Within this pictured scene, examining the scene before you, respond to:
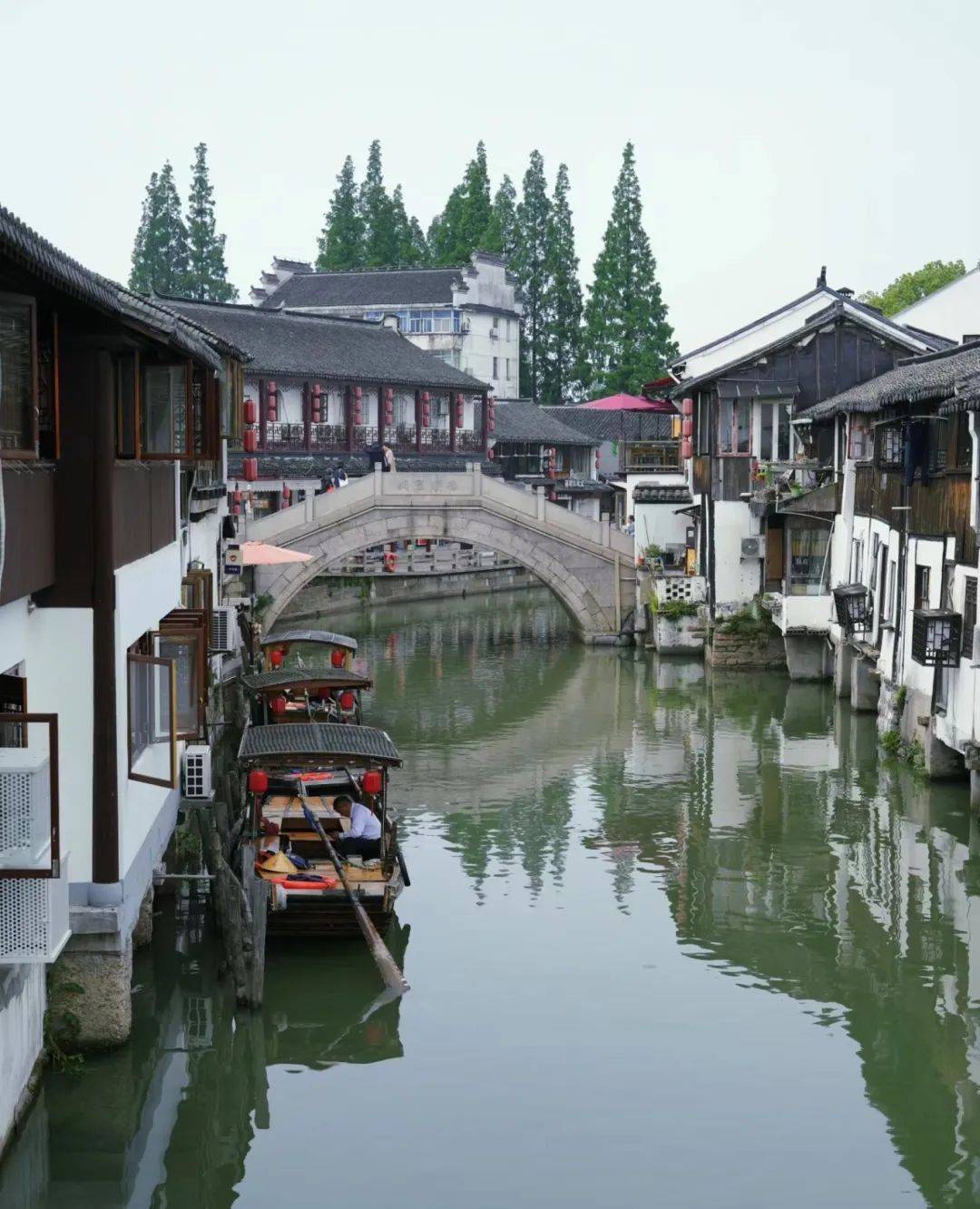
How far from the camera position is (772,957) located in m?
16.6

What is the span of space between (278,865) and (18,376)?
7974 mm

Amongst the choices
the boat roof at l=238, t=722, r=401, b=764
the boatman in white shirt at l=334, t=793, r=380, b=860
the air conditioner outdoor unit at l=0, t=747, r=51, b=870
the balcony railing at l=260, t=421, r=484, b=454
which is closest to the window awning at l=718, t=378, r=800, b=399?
the balcony railing at l=260, t=421, r=484, b=454

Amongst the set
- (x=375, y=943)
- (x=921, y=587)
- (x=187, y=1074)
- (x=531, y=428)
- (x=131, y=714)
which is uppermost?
(x=531, y=428)

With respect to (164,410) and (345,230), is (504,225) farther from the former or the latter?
(164,410)

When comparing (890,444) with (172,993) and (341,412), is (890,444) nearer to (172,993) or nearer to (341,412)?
(172,993)

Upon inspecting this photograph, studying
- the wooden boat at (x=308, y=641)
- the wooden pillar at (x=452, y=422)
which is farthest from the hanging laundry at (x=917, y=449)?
the wooden pillar at (x=452, y=422)

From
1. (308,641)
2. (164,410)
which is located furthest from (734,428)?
(164,410)

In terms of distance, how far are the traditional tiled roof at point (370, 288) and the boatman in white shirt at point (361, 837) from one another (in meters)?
49.8

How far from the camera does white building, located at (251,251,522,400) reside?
6631 centimetres

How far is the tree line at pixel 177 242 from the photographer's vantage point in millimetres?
72562

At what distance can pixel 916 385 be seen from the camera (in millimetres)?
22812

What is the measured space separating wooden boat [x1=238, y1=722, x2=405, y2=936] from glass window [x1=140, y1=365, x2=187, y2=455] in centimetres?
425

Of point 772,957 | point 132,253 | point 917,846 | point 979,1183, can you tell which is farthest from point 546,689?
point 132,253

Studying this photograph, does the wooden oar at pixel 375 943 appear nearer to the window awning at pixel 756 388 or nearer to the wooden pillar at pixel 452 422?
the window awning at pixel 756 388
